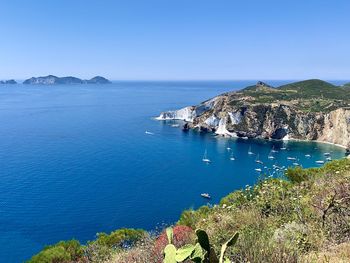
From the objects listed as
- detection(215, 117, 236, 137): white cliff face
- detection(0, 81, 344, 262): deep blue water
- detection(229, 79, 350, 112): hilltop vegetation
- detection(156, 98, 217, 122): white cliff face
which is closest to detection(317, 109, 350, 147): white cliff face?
detection(0, 81, 344, 262): deep blue water

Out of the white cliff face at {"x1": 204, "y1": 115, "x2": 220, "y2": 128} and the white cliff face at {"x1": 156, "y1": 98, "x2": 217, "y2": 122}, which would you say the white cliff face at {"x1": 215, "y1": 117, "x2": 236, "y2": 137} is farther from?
the white cliff face at {"x1": 156, "y1": 98, "x2": 217, "y2": 122}

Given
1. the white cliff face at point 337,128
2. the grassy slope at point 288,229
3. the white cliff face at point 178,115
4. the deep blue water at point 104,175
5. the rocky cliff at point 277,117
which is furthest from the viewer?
the white cliff face at point 178,115

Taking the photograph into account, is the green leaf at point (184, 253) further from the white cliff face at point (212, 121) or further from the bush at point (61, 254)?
the white cliff face at point (212, 121)

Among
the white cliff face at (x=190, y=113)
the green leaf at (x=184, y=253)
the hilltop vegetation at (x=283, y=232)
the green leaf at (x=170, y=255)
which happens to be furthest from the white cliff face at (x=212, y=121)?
the green leaf at (x=184, y=253)

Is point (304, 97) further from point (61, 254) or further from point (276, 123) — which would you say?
point (61, 254)

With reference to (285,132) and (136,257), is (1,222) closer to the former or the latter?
(136,257)
